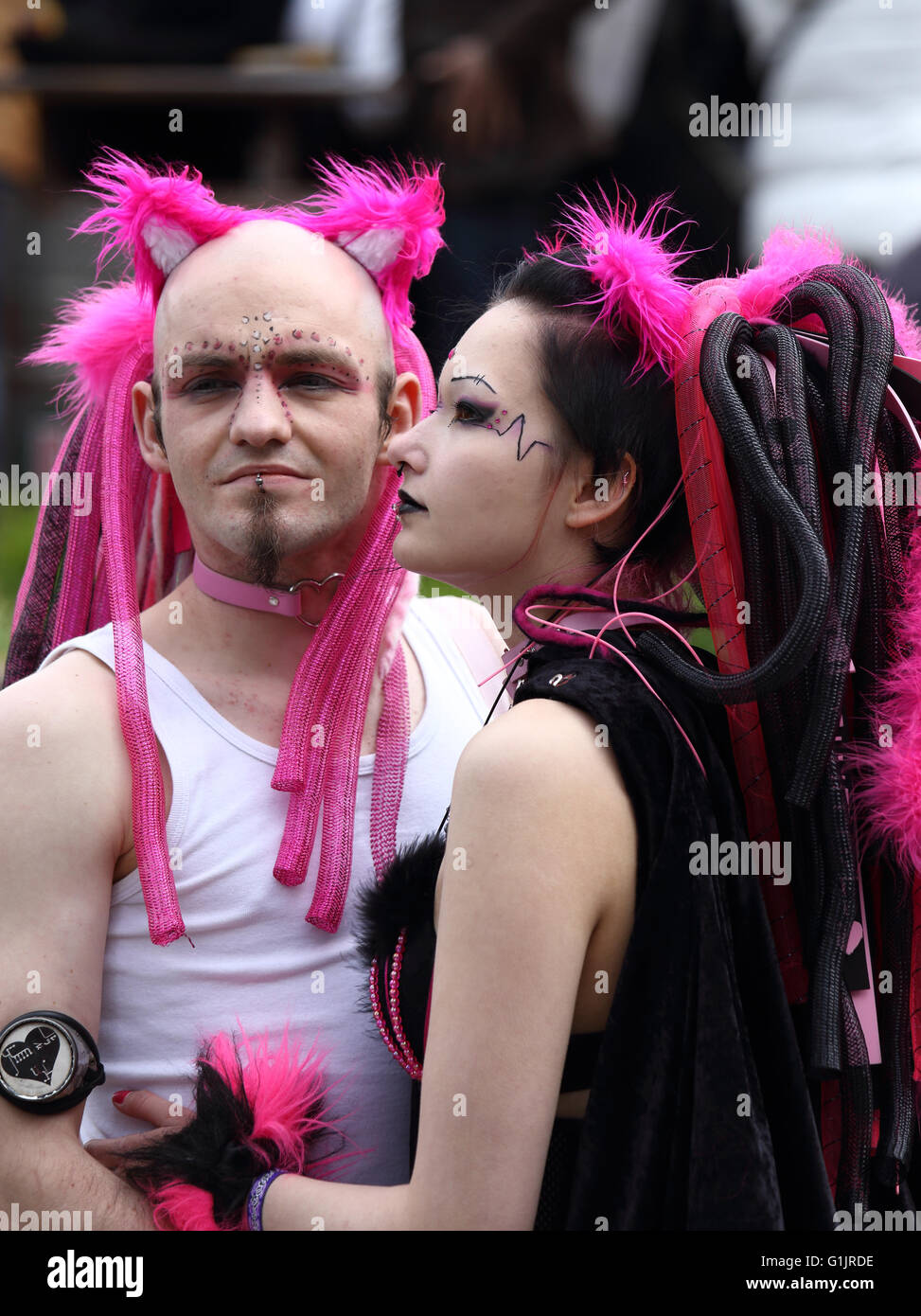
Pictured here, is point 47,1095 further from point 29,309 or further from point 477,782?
point 29,309

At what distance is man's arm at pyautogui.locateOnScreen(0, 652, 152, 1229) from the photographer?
1.70 meters

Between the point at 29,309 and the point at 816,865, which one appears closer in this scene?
the point at 816,865

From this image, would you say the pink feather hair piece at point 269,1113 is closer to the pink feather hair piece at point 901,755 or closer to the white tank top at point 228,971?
the white tank top at point 228,971

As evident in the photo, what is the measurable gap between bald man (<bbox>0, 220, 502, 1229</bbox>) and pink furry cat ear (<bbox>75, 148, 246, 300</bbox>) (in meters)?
0.04

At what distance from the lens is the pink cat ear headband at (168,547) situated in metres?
1.91

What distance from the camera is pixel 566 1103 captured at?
1.53 metres

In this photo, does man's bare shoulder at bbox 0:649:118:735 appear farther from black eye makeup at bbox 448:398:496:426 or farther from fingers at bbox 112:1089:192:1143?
black eye makeup at bbox 448:398:496:426

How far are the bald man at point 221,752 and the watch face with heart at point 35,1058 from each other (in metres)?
0.04

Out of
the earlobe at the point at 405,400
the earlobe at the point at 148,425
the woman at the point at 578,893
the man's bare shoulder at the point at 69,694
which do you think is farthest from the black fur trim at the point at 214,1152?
the earlobe at the point at 405,400

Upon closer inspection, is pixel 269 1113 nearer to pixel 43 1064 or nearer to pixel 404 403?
pixel 43 1064

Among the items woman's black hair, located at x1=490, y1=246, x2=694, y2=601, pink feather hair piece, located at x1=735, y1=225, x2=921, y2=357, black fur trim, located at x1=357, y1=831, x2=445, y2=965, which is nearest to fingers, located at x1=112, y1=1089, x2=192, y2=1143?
black fur trim, located at x1=357, y1=831, x2=445, y2=965
